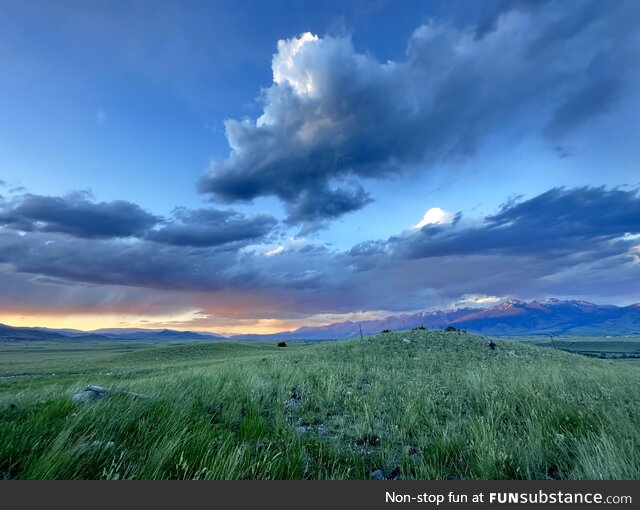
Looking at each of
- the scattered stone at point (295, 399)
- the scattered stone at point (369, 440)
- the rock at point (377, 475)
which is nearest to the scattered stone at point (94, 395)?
the scattered stone at point (295, 399)

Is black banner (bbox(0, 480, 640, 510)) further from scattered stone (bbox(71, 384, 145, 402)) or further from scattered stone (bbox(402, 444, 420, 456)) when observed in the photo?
scattered stone (bbox(71, 384, 145, 402))

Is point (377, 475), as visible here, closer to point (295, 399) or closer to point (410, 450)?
point (410, 450)

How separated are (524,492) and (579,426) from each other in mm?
2824

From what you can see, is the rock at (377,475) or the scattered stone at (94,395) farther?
the scattered stone at (94,395)

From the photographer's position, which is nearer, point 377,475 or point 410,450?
point 377,475

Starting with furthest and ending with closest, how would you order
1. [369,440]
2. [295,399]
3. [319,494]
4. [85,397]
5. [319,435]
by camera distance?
1. [295,399]
2. [85,397]
3. [319,435]
4. [369,440]
5. [319,494]

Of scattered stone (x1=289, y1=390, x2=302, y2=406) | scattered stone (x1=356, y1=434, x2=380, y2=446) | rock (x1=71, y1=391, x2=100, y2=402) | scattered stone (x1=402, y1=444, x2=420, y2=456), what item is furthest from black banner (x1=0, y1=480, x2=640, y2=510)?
scattered stone (x1=289, y1=390, x2=302, y2=406)

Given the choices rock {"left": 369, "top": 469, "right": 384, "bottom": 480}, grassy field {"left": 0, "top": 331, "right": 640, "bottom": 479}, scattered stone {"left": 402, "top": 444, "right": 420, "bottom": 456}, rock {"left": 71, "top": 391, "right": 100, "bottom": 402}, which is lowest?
rock {"left": 369, "top": 469, "right": 384, "bottom": 480}

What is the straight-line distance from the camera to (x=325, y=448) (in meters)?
5.85

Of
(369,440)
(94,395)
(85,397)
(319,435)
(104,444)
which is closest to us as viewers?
(104,444)

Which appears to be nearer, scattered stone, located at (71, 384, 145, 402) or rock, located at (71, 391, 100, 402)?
rock, located at (71, 391, 100, 402)

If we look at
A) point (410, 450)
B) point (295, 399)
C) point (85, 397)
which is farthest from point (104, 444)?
Result: point (295, 399)

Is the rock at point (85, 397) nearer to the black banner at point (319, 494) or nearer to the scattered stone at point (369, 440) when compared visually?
the black banner at point (319, 494)

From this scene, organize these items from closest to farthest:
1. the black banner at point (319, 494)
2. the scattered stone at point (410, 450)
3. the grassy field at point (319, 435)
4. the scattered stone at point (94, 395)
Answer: the black banner at point (319, 494)
the grassy field at point (319, 435)
the scattered stone at point (410, 450)
the scattered stone at point (94, 395)
